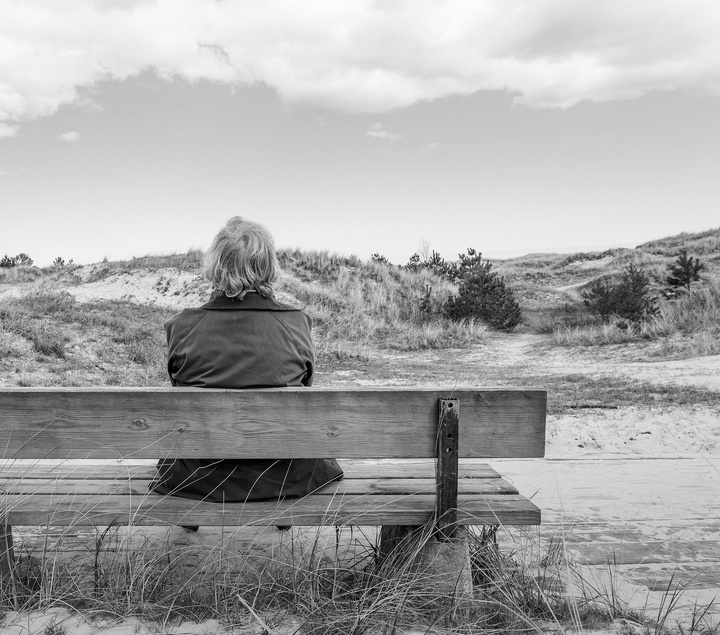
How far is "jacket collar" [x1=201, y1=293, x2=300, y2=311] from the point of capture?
2879 millimetres

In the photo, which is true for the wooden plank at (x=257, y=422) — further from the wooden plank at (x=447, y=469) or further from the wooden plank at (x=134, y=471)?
the wooden plank at (x=134, y=471)

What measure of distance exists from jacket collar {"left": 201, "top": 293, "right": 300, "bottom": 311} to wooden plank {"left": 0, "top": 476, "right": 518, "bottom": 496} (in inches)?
32.1

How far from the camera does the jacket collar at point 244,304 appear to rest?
9.45ft

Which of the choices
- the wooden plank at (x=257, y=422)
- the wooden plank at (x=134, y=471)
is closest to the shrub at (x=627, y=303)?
the wooden plank at (x=134, y=471)

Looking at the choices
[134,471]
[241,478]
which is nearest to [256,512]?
[241,478]

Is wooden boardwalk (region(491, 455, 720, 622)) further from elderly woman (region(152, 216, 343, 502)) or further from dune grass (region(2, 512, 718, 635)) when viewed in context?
elderly woman (region(152, 216, 343, 502))

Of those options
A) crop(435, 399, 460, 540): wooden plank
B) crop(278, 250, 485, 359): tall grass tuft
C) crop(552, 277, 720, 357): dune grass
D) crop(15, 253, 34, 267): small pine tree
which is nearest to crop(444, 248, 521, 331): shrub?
crop(278, 250, 485, 359): tall grass tuft

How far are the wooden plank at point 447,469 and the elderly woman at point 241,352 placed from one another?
1.83 feet

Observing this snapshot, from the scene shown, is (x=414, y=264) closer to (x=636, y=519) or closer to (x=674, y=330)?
(x=674, y=330)

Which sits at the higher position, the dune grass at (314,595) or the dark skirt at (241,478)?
the dark skirt at (241,478)

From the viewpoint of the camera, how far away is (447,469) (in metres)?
2.52

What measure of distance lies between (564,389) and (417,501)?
745cm

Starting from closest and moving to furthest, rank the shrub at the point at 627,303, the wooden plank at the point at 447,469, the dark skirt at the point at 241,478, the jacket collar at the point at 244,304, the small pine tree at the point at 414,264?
the wooden plank at the point at 447,469
the dark skirt at the point at 241,478
the jacket collar at the point at 244,304
the shrub at the point at 627,303
the small pine tree at the point at 414,264

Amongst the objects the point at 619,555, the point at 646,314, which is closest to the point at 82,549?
the point at 619,555
